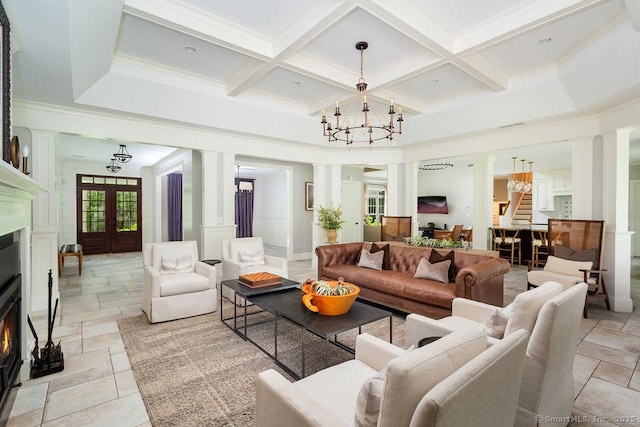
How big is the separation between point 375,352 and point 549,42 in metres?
3.82

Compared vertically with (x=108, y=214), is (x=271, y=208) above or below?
above

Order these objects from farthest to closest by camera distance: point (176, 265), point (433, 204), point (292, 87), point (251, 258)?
point (433, 204), point (292, 87), point (251, 258), point (176, 265)

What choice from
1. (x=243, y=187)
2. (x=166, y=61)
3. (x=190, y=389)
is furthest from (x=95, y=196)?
(x=190, y=389)

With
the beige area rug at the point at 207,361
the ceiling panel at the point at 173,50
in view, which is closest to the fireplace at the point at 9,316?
the beige area rug at the point at 207,361

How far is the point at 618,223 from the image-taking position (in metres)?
4.11

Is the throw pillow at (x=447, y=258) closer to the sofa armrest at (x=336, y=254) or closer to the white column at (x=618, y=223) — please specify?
the sofa armrest at (x=336, y=254)

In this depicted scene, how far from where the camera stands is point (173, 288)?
3617 millimetres

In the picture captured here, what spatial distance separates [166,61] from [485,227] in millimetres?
7195

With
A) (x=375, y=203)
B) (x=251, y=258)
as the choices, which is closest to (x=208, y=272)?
(x=251, y=258)

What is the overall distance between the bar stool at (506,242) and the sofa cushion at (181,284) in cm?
645

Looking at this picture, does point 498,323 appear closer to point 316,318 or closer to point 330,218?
point 316,318

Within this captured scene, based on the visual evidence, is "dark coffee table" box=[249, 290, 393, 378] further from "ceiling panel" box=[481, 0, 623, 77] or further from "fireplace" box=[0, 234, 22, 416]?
"ceiling panel" box=[481, 0, 623, 77]

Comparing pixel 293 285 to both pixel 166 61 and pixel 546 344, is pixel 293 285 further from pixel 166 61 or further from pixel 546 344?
pixel 166 61

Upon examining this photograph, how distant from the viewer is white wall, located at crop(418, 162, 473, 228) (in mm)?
9719
